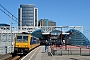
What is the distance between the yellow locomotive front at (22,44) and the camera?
2733cm

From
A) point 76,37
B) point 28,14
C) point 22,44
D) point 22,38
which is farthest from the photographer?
point 28,14

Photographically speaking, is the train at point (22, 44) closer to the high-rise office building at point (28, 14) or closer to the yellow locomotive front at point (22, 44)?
the yellow locomotive front at point (22, 44)

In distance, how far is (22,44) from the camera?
1089 inches

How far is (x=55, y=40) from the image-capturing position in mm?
79688

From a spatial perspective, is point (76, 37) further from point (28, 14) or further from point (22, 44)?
point (28, 14)

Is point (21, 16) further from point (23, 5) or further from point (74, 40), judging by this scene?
point (74, 40)

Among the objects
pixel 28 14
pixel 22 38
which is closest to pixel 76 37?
pixel 22 38

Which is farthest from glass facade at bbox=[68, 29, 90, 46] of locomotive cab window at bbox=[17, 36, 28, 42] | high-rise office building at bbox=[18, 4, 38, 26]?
high-rise office building at bbox=[18, 4, 38, 26]

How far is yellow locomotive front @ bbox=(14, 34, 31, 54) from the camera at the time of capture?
→ 27.3 metres

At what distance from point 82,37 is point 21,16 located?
7861 centimetres

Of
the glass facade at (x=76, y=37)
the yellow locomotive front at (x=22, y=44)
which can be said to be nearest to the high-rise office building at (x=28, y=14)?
the glass facade at (x=76, y=37)

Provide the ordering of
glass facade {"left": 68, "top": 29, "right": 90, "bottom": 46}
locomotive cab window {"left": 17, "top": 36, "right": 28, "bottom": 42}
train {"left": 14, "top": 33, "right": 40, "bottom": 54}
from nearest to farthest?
train {"left": 14, "top": 33, "right": 40, "bottom": 54}, locomotive cab window {"left": 17, "top": 36, "right": 28, "bottom": 42}, glass facade {"left": 68, "top": 29, "right": 90, "bottom": 46}

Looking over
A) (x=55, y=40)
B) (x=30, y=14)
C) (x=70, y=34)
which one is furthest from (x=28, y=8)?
(x=55, y=40)

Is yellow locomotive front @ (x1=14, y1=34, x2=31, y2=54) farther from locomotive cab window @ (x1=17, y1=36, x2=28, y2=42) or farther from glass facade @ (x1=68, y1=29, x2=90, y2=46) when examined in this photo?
glass facade @ (x1=68, y1=29, x2=90, y2=46)
